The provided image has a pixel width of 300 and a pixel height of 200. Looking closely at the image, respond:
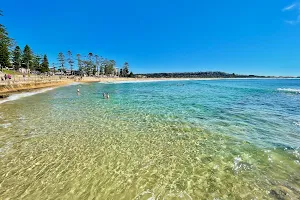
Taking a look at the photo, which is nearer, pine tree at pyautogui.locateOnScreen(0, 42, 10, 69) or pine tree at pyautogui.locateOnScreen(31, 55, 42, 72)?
pine tree at pyautogui.locateOnScreen(0, 42, 10, 69)

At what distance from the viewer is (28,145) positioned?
679 centimetres

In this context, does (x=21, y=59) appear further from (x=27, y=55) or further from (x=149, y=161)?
(x=149, y=161)

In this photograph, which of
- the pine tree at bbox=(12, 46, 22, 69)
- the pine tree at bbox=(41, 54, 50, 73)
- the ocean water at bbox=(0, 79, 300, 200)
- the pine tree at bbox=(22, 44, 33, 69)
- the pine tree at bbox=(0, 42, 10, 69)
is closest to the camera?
the ocean water at bbox=(0, 79, 300, 200)

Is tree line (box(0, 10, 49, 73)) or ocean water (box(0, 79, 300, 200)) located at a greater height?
tree line (box(0, 10, 49, 73))

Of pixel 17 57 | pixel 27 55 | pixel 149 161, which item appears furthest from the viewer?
pixel 27 55

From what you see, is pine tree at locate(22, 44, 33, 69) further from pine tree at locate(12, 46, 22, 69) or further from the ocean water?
the ocean water

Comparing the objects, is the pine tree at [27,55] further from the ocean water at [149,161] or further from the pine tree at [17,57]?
the ocean water at [149,161]

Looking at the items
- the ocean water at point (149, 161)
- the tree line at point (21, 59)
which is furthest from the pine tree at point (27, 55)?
the ocean water at point (149, 161)

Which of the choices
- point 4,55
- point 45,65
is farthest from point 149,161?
point 45,65

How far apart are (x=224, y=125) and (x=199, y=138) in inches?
114

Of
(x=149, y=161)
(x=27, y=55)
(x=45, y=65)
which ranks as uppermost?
(x=27, y=55)

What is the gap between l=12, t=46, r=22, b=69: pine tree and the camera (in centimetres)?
7600

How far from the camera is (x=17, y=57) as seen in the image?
76938mm

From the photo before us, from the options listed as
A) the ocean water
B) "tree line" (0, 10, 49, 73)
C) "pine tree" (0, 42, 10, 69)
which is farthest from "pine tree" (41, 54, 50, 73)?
the ocean water
